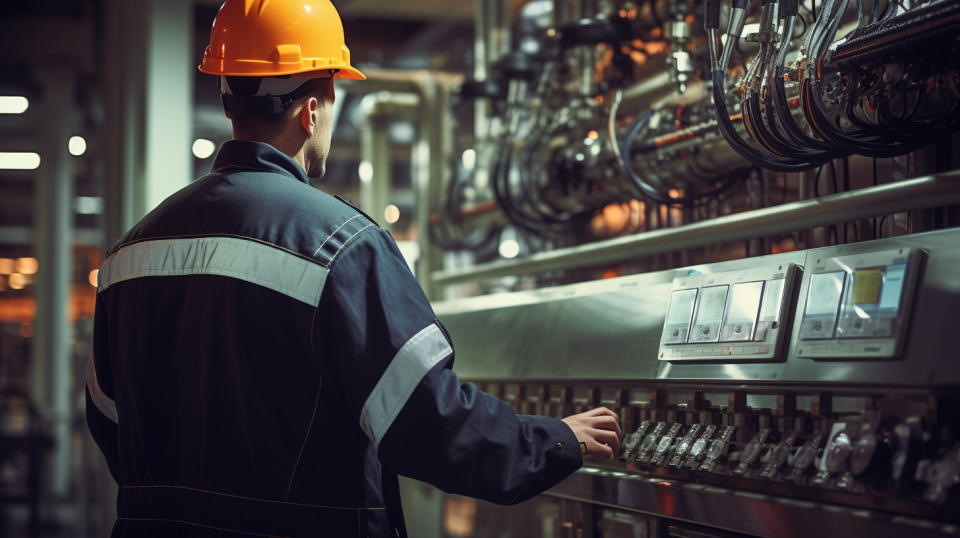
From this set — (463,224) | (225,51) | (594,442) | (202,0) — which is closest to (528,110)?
(463,224)

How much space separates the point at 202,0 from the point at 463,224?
12.8 ft

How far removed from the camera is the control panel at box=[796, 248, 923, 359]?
124cm

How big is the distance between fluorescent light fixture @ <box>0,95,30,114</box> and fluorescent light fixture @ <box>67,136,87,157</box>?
471 mm

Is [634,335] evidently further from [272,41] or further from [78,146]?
[78,146]

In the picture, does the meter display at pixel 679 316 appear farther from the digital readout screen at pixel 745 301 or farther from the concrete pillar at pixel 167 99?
the concrete pillar at pixel 167 99

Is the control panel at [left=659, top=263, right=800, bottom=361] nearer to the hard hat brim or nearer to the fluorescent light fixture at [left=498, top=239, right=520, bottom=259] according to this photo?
the hard hat brim

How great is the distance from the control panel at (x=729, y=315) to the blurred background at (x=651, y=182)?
0.06 feet

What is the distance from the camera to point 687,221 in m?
2.45

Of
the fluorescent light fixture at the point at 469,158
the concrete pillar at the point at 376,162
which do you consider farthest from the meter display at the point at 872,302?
the concrete pillar at the point at 376,162

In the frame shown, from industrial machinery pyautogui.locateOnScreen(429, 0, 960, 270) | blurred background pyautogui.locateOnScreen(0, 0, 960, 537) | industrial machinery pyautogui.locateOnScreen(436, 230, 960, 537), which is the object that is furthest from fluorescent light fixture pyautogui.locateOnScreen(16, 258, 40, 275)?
industrial machinery pyautogui.locateOnScreen(436, 230, 960, 537)

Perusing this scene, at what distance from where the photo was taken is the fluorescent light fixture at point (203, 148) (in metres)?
9.70

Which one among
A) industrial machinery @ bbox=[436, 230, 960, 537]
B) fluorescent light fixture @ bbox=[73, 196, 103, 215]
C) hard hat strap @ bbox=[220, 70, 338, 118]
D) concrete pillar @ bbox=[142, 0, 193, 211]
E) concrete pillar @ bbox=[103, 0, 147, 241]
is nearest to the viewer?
industrial machinery @ bbox=[436, 230, 960, 537]

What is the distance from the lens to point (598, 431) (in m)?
1.58

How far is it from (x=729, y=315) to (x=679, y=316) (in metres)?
0.12
